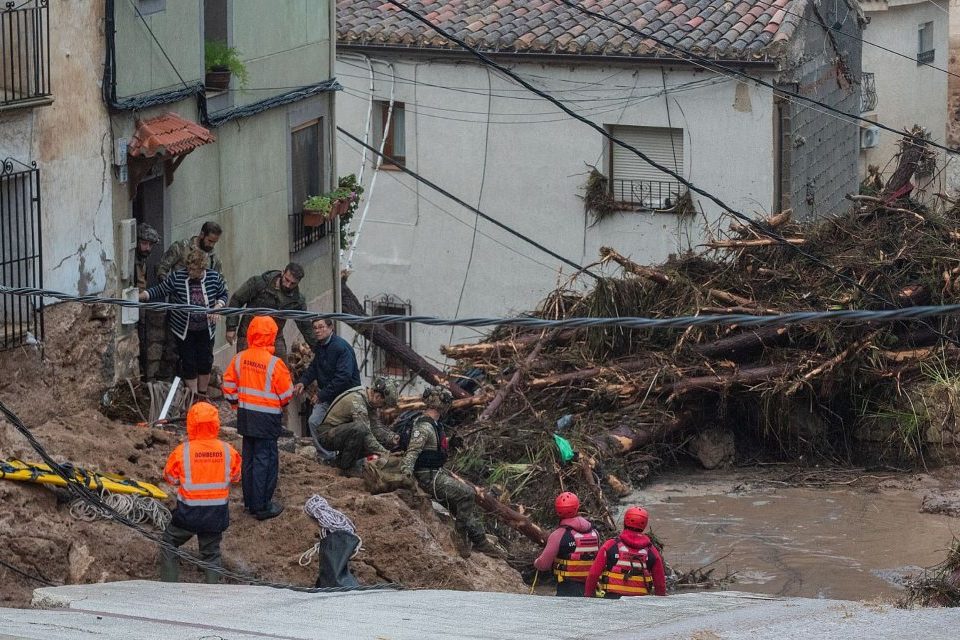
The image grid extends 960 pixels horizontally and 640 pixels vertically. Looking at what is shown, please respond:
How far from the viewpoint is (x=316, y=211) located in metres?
17.3

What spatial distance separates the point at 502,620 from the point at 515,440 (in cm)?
731

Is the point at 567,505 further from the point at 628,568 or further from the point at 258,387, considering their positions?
the point at 258,387

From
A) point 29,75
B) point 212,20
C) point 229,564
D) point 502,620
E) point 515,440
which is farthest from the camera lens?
point 212,20

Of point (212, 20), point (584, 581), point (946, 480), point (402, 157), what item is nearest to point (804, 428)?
point (946, 480)

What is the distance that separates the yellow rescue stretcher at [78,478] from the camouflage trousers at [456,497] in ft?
6.94

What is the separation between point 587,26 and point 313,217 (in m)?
6.77

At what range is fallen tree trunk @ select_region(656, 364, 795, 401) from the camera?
1519cm

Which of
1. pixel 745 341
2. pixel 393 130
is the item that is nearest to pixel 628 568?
pixel 745 341

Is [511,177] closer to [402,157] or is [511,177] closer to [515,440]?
[402,157]

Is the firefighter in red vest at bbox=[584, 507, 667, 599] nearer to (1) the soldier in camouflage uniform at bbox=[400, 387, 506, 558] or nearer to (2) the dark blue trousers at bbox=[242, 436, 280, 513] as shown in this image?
(1) the soldier in camouflage uniform at bbox=[400, 387, 506, 558]

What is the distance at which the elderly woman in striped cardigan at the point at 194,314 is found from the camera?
→ 1289 centimetres

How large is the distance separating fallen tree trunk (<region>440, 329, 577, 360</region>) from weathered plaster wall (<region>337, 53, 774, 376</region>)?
16.3ft

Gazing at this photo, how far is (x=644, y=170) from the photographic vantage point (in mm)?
22359

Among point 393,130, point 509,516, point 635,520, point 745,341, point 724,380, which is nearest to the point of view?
point 635,520
